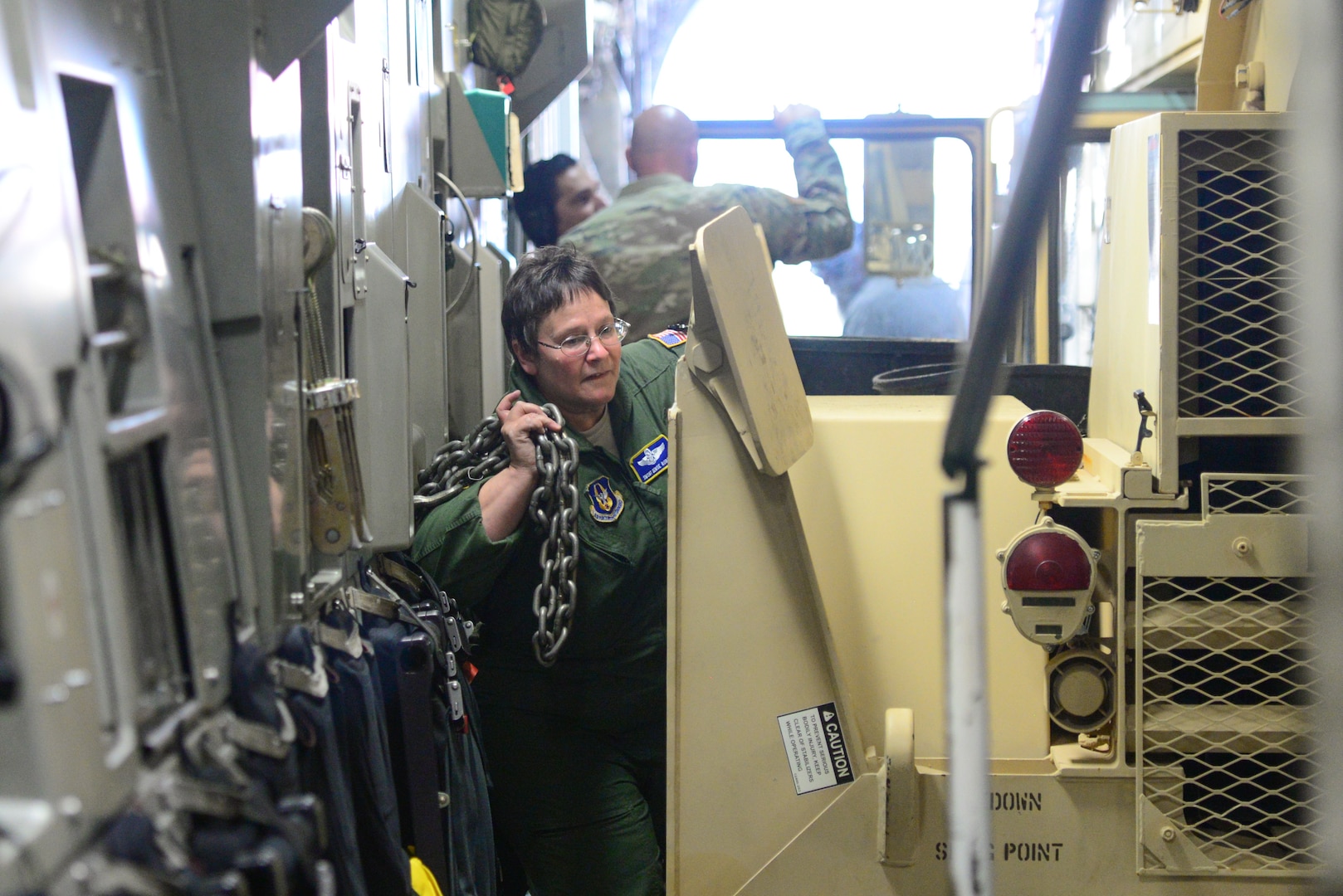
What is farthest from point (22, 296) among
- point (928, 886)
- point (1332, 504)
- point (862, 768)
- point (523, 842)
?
point (523, 842)

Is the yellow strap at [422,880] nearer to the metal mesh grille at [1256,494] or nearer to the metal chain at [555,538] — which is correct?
the metal chain at [555,538]

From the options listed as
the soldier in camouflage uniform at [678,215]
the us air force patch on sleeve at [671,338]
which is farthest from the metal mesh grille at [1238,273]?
the soldier in camouflage uniform at [678,215]

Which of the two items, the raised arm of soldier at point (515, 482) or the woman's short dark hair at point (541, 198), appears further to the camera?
the woman's short dark hair at point (541, 198)

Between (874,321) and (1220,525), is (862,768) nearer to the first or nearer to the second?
(1220,525)

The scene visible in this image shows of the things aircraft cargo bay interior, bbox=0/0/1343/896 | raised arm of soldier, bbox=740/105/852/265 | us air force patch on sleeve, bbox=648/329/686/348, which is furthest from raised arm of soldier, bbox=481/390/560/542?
raised arm of soldier, bbox=740/105/852/265

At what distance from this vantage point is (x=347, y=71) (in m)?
2.17

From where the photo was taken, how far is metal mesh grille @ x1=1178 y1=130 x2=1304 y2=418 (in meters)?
2.02

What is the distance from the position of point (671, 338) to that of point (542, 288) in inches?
18.8

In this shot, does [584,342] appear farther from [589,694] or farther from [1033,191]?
[1033,191]

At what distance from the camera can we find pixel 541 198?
4562 mm

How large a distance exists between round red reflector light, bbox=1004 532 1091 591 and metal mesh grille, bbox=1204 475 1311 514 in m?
0.23

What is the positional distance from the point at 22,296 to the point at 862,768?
157 cm

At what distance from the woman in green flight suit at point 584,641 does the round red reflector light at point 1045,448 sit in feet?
2.99

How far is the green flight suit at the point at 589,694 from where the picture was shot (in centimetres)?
264
